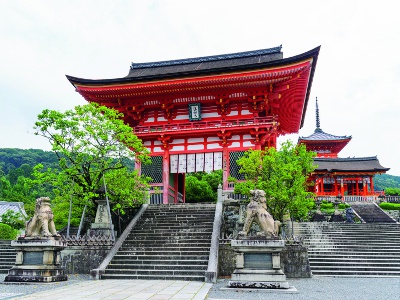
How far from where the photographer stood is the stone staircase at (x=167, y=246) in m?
12.8

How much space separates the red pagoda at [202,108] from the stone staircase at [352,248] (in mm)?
5704

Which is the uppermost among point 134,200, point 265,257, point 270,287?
point 134,200

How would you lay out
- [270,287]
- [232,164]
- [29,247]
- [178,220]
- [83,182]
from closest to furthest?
[270,287], [29,247], [83,182], [178,220], [232,164]

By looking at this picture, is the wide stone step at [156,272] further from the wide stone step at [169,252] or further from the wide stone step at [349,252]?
the wide stone step at [349,252]

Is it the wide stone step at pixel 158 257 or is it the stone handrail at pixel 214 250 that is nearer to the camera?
the stone handrail at pixel 214 250

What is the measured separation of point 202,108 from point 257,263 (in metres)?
14.2

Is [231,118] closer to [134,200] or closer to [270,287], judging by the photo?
[134,200]

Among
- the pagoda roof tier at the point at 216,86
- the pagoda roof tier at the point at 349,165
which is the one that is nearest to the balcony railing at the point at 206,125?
the pagoda roof tier at the point at 216,86

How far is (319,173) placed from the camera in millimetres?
40281

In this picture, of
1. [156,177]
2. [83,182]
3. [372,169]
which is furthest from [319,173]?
[83,182]

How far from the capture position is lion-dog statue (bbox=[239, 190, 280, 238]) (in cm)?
1073

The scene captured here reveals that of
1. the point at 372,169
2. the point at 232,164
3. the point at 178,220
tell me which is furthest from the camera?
the point at 372,169

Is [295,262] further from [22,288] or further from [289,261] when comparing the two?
[22,288]

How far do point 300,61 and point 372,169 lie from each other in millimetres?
25674
